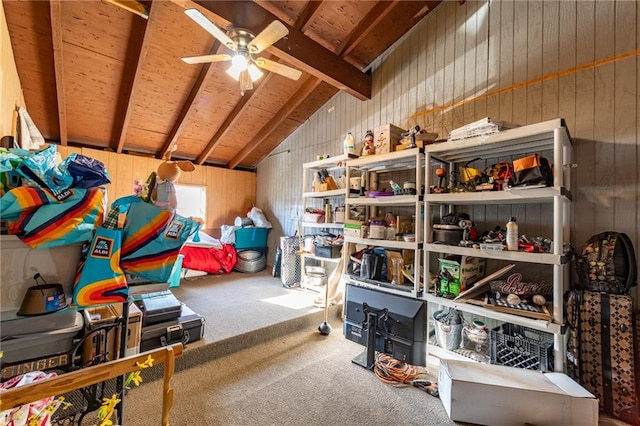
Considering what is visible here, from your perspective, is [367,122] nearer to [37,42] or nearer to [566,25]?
[566,25]

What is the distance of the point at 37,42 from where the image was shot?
9.56 feet

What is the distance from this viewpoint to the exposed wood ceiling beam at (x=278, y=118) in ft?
13.2

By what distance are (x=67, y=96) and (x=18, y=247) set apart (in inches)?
157

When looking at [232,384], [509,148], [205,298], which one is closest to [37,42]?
[205,298]

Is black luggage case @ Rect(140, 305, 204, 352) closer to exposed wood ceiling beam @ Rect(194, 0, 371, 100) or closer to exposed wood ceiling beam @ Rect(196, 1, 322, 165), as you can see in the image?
exposed wood ceiling beam @ Rect(194, 0, 371, 100)

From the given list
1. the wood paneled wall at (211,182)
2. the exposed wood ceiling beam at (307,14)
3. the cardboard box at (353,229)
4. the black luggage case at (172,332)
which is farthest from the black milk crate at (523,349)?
the wood paneled wall at (211,182)

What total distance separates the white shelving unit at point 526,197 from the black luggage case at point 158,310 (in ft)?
7.69

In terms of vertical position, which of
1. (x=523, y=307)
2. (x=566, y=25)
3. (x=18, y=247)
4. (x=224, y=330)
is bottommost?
(x=224, y=330)

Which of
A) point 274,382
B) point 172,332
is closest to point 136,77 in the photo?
point 172,332

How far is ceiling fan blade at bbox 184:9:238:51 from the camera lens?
188 centimetres

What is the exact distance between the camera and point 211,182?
587 centimetres

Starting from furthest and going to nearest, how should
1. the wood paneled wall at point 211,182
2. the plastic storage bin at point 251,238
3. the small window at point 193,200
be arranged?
the small window at point 193,200 < the plastic storage bin at point 251,238 < the wood paneled wall at point 211,182

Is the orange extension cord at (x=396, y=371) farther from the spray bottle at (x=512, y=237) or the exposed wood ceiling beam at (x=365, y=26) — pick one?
the exposed wood ceiling beam at (x=365, y=26)

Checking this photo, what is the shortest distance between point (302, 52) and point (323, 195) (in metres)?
1.86
